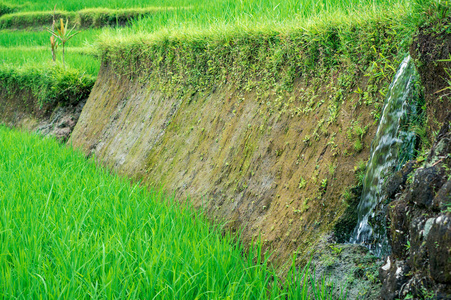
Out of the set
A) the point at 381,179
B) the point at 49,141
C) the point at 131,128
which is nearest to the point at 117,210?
the point at 381,179

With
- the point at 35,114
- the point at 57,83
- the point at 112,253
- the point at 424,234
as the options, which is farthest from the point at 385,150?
the point at 35,114

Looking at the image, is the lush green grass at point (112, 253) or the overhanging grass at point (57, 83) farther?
the overhanging grass at point (57, 83)

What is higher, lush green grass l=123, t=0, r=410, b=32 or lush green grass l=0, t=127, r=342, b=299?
lush green grass l=123, t=0, r=410, b=32

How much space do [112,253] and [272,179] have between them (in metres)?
1.12

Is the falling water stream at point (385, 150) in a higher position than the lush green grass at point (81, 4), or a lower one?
lower

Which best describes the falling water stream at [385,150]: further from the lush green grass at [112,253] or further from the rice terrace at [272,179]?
the lush green grass at [112,253]

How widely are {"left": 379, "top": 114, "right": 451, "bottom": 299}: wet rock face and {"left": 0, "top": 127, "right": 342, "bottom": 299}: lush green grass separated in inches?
18.1

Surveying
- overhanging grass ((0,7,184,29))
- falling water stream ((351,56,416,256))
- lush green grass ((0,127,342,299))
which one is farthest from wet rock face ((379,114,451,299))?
overhanging grass ((0,7,184,29))

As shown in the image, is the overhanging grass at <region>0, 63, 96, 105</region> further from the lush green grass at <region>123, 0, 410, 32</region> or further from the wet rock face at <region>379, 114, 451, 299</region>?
the wet rock face at <region>379, 114, 451, 299</region>

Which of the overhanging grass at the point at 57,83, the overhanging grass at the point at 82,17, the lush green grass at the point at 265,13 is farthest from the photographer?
the overhanging grass at the point at 82,17

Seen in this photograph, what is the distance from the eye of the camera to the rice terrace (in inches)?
69.6

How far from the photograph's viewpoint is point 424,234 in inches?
55.3

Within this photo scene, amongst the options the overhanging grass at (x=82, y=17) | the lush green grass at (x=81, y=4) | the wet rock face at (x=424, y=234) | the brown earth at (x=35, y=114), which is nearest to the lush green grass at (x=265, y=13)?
the wet rock face at (x=424, y=234)

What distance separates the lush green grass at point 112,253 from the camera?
185 centimetres
